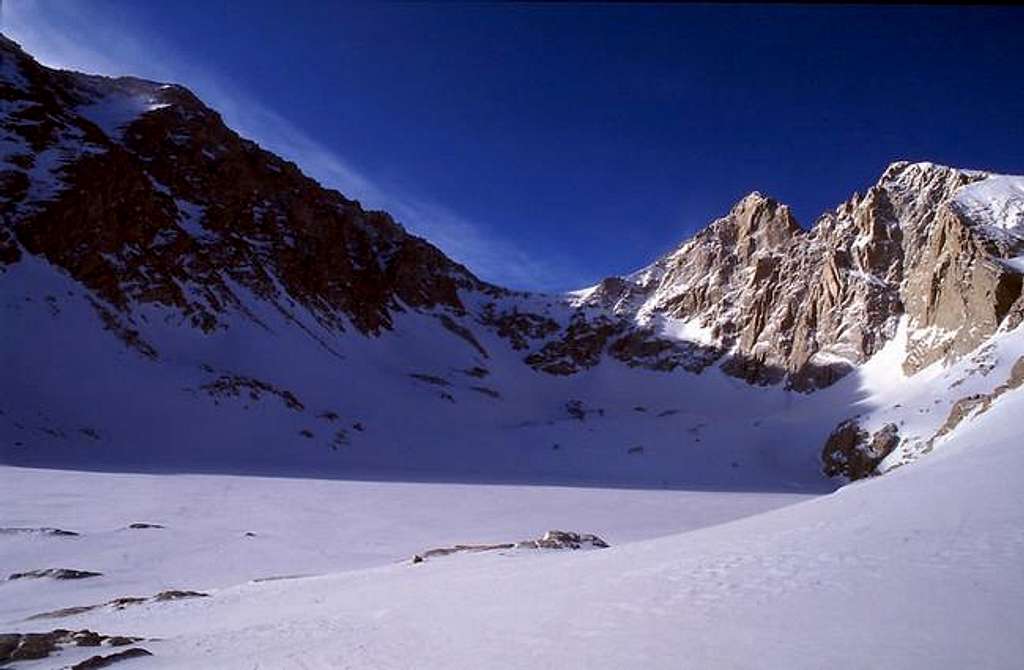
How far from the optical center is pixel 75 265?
5966 centimetres

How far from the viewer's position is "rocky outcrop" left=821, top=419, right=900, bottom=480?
4984cm

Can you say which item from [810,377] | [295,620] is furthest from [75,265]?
[810,377]

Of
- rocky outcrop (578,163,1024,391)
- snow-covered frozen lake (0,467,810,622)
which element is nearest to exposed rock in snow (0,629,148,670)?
snow-covered frozen lake (0,467,810,622)

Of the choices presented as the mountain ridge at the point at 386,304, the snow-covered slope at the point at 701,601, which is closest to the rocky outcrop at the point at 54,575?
the snow-covered slope at the point at 701,601

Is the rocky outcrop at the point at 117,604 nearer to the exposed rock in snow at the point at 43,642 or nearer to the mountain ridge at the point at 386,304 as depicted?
the exposed rock in snow at the point at 43,642

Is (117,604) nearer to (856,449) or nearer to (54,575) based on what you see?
(54,575)

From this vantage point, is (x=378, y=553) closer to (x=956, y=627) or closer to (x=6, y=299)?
(x=956, y=627)

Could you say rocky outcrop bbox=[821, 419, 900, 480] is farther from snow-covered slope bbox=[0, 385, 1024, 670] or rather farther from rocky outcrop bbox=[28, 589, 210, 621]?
rocky outcrop bbox=[28, 589, 210, 621]

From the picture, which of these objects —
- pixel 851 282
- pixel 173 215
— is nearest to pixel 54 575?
pixel 173 215

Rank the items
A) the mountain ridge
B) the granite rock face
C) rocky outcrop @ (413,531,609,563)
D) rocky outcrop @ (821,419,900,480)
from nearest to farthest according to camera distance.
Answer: rocky outcrop @ (413,531,609,563)
rocky outcrop @ (821,419,900,480)
the mountain ridge
the granite rock face

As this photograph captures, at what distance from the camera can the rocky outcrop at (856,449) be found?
Result: 164ft

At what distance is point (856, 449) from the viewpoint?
52.7 m

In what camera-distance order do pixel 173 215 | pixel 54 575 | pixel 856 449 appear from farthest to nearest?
pixel 173 215 → pixel 856 449 → pixel 54 575

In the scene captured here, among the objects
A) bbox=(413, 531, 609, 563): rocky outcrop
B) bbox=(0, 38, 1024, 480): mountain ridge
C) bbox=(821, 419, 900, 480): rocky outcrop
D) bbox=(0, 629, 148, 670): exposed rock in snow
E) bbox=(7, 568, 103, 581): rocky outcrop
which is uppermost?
bbox=(0, 38, 1024, 480): mountain ridge
